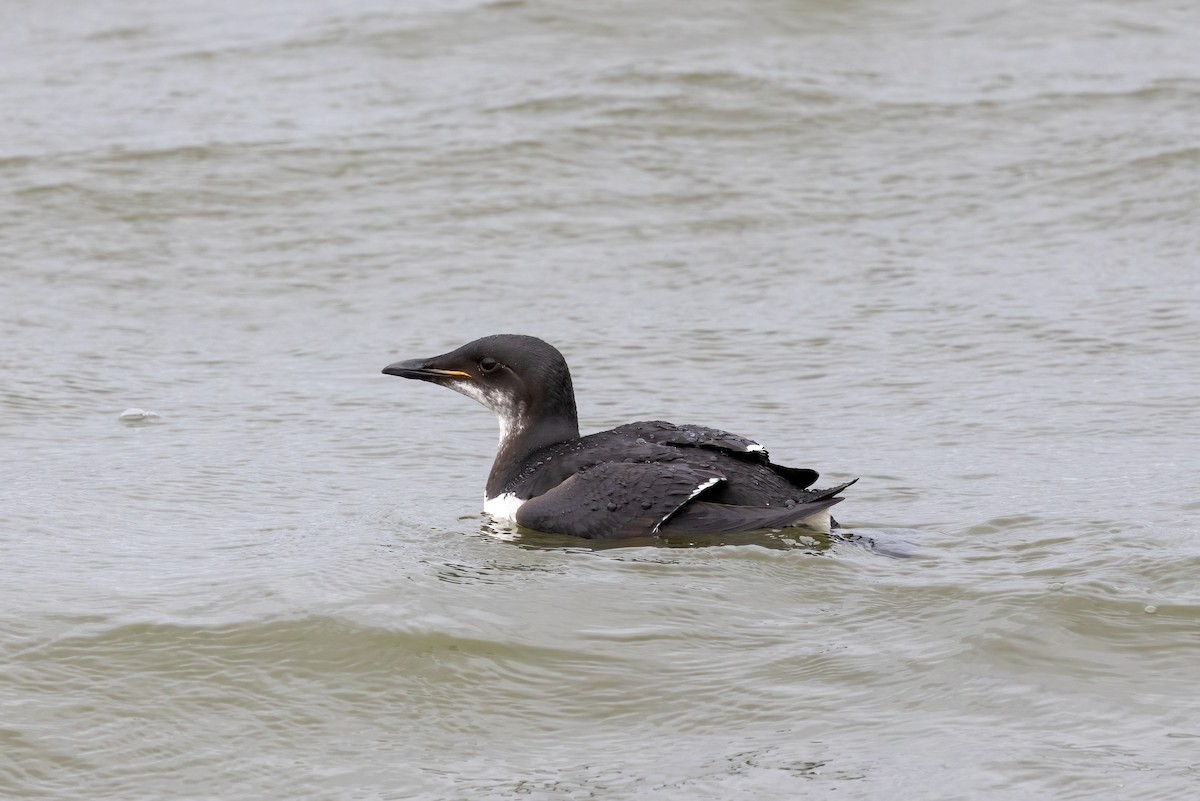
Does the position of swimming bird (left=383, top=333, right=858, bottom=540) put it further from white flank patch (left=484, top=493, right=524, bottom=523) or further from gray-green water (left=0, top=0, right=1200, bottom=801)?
gray-green water (left=0, top=0, right=1200, bottom=801)

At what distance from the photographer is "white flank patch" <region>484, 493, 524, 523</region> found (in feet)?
21.5

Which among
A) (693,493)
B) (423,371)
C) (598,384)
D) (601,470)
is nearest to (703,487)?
(693,493)

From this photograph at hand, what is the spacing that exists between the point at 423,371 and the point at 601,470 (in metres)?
1.10

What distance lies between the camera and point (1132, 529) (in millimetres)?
6223

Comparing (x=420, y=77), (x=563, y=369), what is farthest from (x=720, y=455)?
(x=420, y=77)

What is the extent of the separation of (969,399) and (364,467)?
2.78 m

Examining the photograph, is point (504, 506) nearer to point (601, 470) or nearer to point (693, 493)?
point (601, 470)

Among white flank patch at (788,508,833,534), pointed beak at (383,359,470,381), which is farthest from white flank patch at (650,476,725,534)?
pointed beak at (383,359,470,381)

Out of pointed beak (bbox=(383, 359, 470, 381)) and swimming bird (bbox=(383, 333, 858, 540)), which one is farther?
pointed beak (bbox=(383, 359, 470, 381))

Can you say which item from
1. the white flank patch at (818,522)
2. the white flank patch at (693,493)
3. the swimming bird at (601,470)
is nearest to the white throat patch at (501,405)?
the swimming bird at (601,470)

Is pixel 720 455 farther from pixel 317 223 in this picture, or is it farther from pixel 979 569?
pixel 317 223

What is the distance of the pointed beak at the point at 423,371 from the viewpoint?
7.11 metres

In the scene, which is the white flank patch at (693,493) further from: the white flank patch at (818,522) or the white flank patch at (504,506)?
the white flank patch at (504,506)

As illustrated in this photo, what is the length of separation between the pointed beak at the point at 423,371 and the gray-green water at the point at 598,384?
1.58 ft
